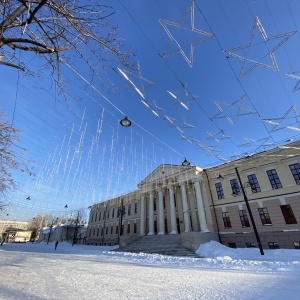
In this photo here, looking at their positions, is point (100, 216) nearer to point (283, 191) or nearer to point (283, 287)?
point (283, 191)

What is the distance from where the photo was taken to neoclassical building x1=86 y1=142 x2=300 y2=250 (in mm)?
18594

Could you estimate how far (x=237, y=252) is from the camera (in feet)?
53.4

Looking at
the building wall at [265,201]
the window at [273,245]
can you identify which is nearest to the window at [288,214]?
the building wall at [265,201]

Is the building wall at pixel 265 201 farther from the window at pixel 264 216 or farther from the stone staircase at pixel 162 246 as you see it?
the stone staircase at pixel 162 246

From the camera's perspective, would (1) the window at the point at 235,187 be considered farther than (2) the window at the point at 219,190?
No

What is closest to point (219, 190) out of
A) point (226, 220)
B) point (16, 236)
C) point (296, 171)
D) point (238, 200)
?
point (238, 200)

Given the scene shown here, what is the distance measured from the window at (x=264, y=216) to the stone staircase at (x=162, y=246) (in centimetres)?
885

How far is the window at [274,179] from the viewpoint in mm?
19941

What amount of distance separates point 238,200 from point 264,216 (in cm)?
310

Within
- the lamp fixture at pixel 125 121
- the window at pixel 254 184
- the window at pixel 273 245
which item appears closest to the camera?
the lamp fixture at pixel 125 121

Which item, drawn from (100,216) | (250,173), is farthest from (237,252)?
(100,216)

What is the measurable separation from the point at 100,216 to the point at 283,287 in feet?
140

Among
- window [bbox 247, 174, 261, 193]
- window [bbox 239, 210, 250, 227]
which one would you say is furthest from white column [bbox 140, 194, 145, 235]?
window [bbox 247, 174, 261, 193]

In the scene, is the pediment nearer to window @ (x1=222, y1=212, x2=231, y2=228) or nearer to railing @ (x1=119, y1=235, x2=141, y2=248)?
window @ (x1=222, y1=212, x2=231, y2=228)
